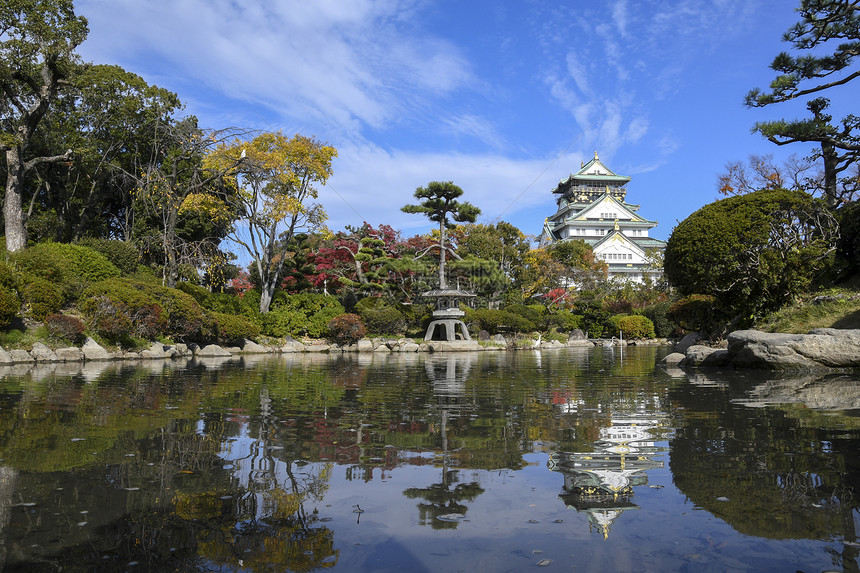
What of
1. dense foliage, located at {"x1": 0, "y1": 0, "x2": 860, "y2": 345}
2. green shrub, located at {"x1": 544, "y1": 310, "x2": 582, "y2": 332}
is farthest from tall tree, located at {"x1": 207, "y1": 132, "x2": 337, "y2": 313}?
green shrub, located at {"x1": 544, "y1": 310, "x2": 582, "y2": 332}

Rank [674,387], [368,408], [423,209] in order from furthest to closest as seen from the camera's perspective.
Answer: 1. [423,209]
2. [674,387]
3. [368,408]

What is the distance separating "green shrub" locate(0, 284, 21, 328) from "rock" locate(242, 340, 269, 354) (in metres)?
8.81

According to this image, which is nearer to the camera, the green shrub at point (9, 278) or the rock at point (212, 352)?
the green shrub at point (9, 278)

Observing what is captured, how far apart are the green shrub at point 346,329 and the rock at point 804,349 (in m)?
17.5

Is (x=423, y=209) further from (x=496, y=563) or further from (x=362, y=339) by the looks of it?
(x=496, y=563)

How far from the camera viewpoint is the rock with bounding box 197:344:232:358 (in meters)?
19.8

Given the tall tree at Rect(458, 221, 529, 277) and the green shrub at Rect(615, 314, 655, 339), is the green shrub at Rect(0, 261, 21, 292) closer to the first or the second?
the tall tree at Rect(458, 221, 529, 277)

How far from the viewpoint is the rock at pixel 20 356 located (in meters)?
14.1

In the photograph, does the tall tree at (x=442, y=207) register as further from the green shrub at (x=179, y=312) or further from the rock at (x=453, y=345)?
the green shrub at (x=179, y=312)

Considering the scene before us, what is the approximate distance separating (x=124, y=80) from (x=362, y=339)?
54.6 feet

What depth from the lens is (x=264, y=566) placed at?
8.22 ft

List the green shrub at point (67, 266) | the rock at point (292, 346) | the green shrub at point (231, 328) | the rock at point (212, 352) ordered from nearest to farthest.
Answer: the green shrub at point (67, 266)
the rock at point (212, 352)
the green shrub at point (231, 328)
the rock at point (292, 346)

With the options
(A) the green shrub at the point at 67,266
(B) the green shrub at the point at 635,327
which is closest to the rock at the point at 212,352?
(A) the green shrub at the point at 67,266

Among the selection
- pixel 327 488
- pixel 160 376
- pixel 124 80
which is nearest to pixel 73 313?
pixel 160 376
